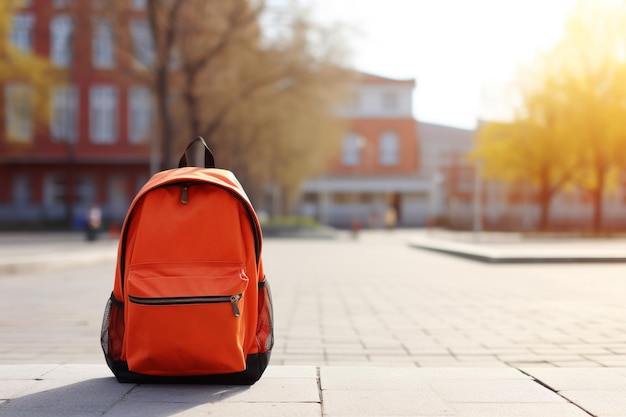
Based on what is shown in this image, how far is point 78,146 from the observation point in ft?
161

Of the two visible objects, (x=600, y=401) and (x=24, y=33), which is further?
(x=24, y=33)

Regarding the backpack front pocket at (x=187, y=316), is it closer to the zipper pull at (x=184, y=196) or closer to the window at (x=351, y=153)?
the zipper pull at (x=184, y=196)

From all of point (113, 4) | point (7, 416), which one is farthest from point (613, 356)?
point (113, 4)

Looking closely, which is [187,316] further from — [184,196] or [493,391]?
[493,391]

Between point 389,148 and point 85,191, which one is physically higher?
point 389,148

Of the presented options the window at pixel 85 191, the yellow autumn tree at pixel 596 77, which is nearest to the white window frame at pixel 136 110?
the window at pixel 85 191

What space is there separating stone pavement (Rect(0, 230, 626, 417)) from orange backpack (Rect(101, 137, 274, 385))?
0.16 m

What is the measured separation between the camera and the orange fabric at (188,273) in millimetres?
3463

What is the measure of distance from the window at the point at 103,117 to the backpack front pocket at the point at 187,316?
47.7m

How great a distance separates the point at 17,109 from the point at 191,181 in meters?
43.1

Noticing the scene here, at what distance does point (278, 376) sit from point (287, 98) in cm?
2479

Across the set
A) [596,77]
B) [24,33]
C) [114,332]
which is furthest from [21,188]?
[114,332]

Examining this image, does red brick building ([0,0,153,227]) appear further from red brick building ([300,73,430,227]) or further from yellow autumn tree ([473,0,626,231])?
yellow autumn tree ([473,0,626,231])

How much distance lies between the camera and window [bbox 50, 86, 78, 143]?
154ft
